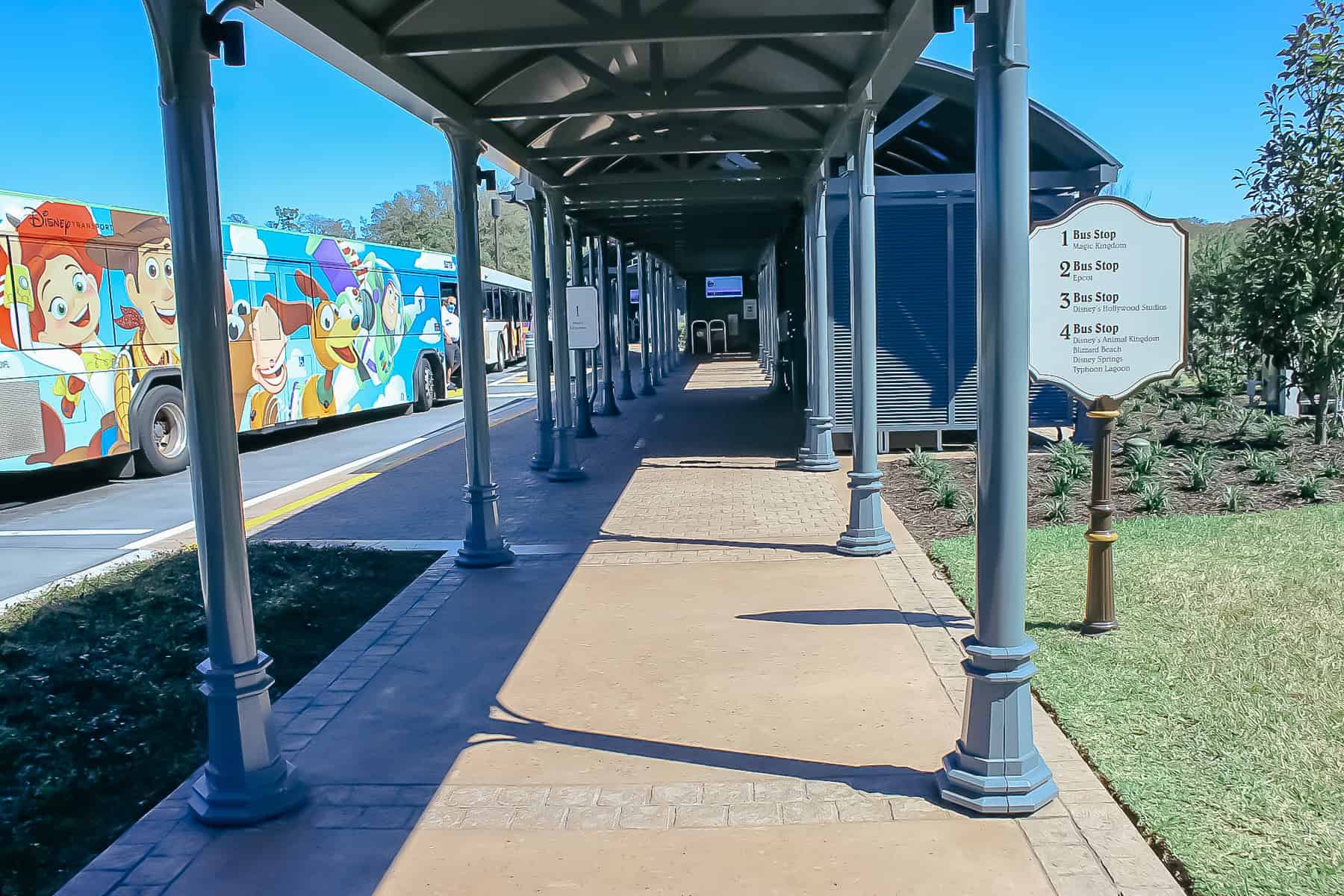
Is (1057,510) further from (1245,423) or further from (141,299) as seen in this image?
(141,299)

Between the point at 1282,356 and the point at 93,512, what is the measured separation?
12029mm

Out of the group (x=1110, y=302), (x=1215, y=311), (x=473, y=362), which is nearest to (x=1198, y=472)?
(x=1110, y=302)

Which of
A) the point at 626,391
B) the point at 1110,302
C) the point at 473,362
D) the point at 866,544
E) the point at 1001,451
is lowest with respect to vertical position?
the point at 866,544

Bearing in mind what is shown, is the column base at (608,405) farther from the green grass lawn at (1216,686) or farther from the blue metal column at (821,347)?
the green grass lawn at (1216,686)

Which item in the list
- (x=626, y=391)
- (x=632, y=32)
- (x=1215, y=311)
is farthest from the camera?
(x=626, y=391)

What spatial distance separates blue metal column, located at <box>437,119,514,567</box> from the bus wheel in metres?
14.4

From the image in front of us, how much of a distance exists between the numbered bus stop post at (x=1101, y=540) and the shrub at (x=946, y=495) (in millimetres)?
3587

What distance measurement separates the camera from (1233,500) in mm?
8664

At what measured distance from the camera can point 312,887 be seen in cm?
353

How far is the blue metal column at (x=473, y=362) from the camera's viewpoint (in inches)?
306

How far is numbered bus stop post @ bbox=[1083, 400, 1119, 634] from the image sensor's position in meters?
5.70

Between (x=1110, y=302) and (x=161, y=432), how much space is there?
38.3 feet


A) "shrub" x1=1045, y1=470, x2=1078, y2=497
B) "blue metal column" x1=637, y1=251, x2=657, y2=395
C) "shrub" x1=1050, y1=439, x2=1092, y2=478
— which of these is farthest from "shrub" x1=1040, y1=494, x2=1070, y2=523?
"blue metal column" x1=637, y1=251, x2=657, y2=395

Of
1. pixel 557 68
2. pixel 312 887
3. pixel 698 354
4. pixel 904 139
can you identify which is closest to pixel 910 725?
pixel 312 887
